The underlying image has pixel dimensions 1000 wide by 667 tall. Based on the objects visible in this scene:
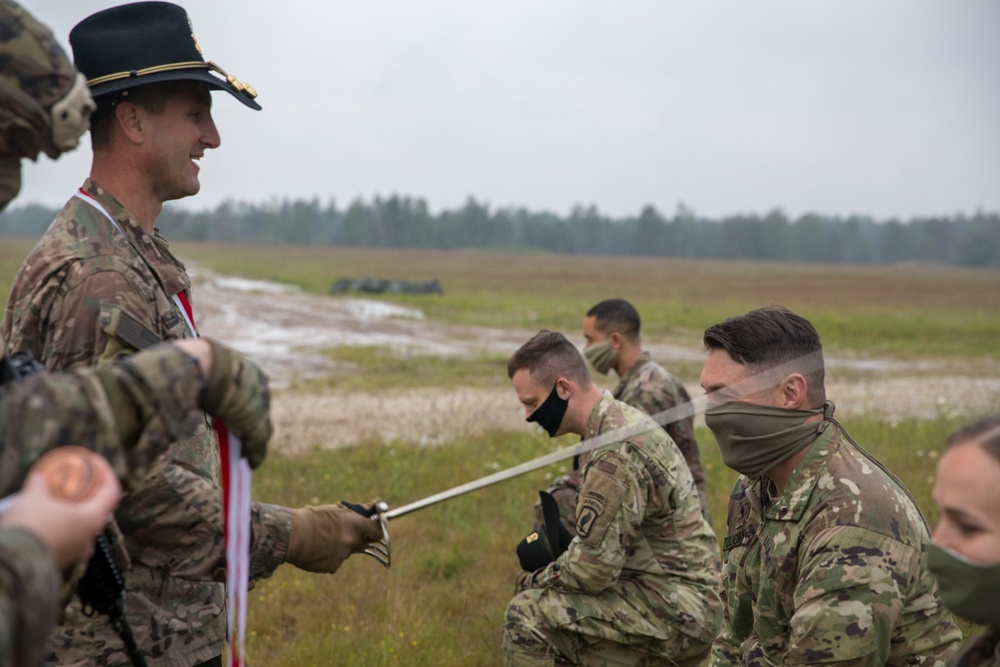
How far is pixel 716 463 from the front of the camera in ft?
33.3

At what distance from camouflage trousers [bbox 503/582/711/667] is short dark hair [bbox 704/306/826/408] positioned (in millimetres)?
1584

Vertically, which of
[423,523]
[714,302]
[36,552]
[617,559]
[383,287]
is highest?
[36,552]

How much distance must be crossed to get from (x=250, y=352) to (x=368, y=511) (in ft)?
58.9

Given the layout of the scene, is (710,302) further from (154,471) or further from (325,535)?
(154,471)

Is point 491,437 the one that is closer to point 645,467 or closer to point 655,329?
point 645,467

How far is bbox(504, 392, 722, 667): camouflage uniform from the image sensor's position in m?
4.39

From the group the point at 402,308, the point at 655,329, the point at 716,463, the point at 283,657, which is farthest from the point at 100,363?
the point at 402,308

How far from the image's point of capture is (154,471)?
102 inches

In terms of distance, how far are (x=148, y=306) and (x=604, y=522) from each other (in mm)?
2408

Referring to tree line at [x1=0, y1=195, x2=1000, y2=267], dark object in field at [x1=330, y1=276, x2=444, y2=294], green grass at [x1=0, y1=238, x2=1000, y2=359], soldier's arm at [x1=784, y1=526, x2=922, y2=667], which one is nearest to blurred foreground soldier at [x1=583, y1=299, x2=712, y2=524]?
soldier's arm at [x1=784, y1=526, x2=922, y2=667]

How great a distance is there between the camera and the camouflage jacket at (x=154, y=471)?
8.64 ft

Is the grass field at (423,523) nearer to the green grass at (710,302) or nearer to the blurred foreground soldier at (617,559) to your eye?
the blurred foreground soldier at (617,559)

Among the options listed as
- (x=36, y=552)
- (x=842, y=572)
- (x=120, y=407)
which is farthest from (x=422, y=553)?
(x=36, y=552)

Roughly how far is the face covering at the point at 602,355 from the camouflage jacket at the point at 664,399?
354 millimetres
